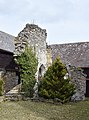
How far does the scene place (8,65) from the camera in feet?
80.8

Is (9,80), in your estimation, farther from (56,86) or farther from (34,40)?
(56,86)

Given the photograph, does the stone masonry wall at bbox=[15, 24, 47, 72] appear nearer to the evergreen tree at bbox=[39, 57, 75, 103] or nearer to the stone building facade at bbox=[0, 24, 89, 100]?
the stone building facade at bbox=[0, 24, 89, 100]

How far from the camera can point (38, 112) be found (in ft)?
50.8

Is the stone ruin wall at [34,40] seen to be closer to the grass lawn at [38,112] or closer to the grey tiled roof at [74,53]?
the grass lawn at [38,112]

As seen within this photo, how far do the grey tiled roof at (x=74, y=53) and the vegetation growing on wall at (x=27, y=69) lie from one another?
33.4ft

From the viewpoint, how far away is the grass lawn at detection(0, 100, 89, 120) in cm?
1408

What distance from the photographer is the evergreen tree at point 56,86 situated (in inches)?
780

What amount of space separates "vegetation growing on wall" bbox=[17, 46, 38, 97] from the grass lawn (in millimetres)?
2673

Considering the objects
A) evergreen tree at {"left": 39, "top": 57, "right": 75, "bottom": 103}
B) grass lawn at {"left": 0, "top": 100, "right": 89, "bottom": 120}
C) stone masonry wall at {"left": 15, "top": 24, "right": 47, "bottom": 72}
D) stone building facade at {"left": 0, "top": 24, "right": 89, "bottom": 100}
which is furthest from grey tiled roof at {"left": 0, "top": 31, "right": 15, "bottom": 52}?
grass lawn at {"left": 0, "top": 100, "right": 89, "bottom": 120}

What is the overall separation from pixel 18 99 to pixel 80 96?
719 cm

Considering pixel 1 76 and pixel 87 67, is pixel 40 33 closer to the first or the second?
pixel 1 76

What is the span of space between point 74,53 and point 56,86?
12.8 metres

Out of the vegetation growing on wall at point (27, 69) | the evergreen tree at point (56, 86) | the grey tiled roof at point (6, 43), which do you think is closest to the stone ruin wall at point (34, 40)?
the vegetation growing on wall at point (27, 69)

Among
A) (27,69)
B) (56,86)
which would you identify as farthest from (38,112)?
(27,69)
